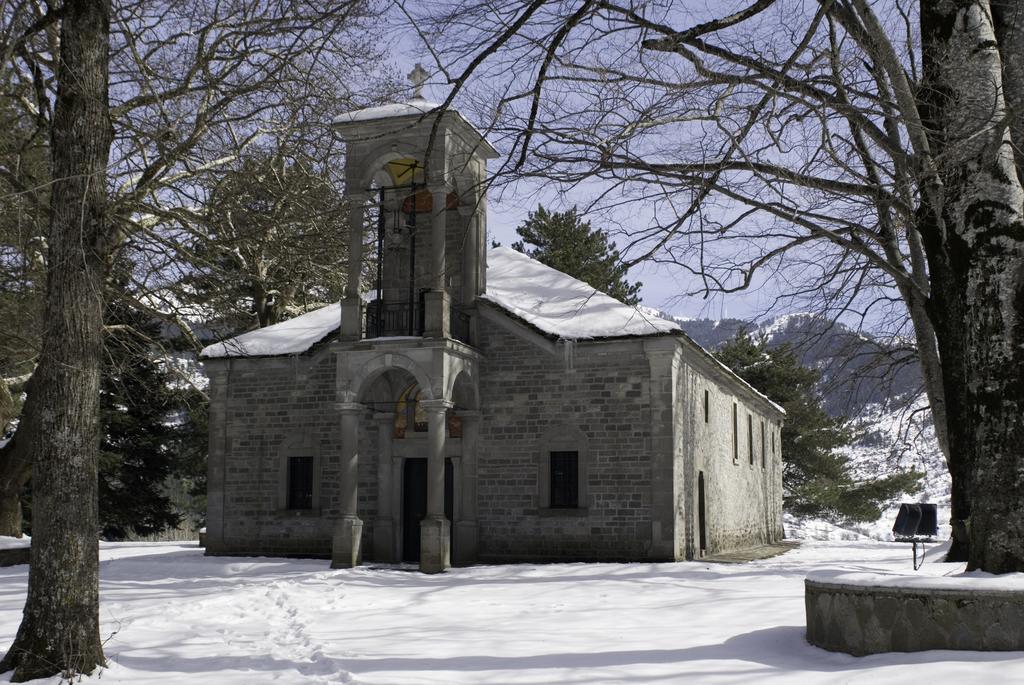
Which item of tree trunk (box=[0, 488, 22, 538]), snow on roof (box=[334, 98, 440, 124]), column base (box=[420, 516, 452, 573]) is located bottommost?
column base (box=[420, 516, 452, 573])

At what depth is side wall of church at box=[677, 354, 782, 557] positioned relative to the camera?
2073 cm

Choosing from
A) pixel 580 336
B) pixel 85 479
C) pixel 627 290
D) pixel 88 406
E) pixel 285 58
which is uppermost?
pixel 627 290

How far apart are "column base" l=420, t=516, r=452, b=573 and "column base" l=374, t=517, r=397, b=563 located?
252 cm

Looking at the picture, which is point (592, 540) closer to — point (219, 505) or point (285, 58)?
point (219, 505)

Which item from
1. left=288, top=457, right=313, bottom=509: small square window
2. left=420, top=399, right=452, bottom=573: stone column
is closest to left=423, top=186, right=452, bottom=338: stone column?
left=420, top=399, right=452, bottom=573: stone column

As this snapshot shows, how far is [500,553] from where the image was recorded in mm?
20078

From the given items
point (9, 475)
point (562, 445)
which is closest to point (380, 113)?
point (562, 445)

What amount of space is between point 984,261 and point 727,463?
17.5 metres

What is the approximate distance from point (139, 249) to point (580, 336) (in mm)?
9122

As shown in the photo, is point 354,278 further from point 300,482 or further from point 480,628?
point 480,628

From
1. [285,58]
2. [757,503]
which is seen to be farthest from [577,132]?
[757,503]

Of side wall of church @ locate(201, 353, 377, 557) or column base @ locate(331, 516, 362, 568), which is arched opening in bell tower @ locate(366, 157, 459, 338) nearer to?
side wall of church @ locate(201, 353, 377, 557)

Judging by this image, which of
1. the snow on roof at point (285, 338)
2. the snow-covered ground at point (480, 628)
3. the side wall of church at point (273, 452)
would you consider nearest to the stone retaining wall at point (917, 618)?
the snow-covered ground at point (480, 628)

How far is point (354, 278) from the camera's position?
65.4 feet
